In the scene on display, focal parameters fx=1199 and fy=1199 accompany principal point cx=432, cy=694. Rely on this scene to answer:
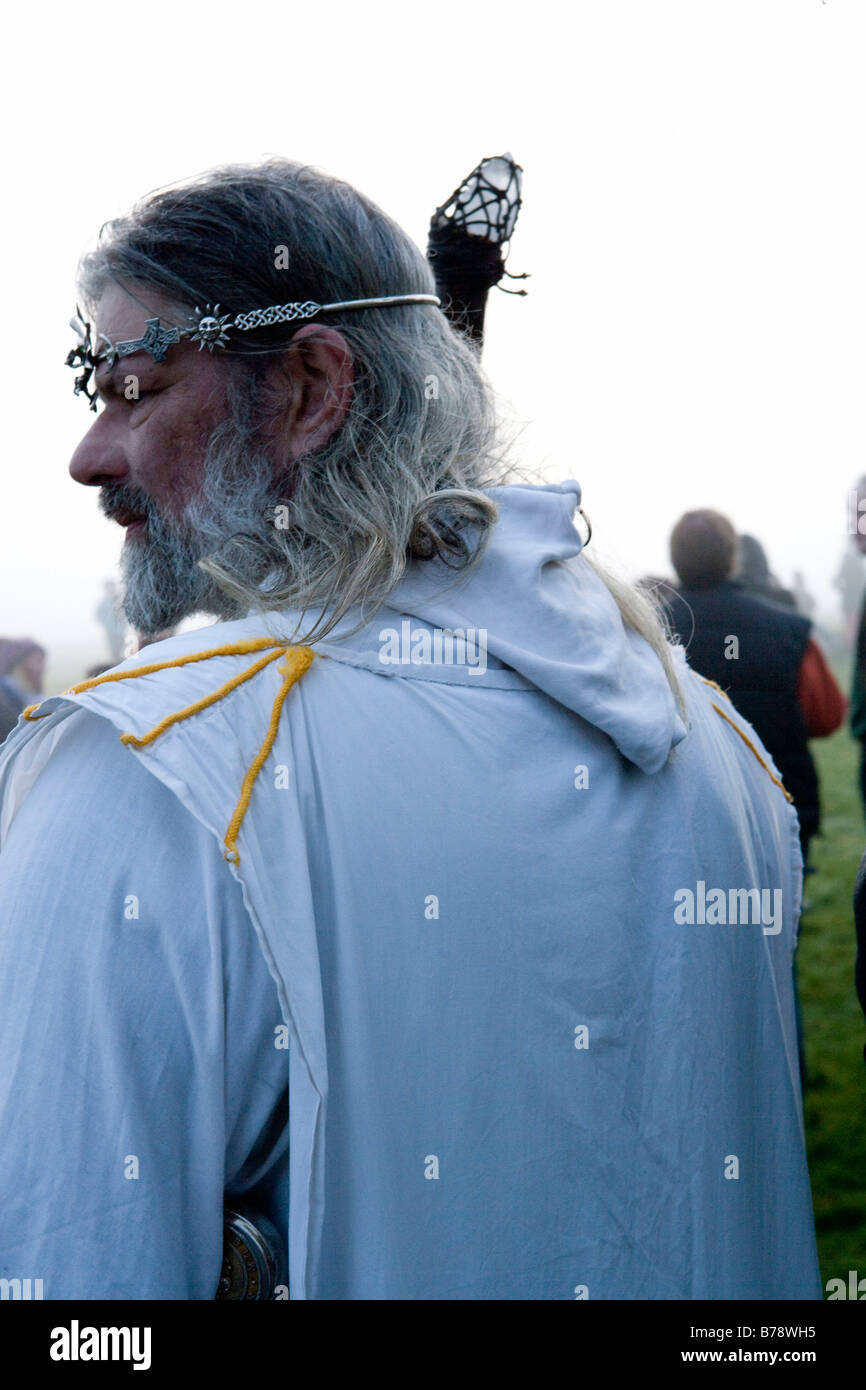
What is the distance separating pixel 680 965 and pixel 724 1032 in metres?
0.12

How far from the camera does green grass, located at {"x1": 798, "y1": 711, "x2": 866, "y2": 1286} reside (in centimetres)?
382

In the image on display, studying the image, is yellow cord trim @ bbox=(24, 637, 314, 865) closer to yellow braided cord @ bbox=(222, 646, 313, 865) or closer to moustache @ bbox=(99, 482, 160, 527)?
yellow braided cord @ bbox=(222, 646, 313, 865)

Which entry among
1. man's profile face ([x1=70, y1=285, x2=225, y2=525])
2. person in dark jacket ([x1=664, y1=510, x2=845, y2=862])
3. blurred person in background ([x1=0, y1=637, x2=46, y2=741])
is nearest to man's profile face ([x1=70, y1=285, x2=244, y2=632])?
man's profile face ([x1=70, y1=285, x2=225, y2=525])

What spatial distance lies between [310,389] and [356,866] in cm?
65

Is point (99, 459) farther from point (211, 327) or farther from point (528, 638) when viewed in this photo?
point (528, 638)

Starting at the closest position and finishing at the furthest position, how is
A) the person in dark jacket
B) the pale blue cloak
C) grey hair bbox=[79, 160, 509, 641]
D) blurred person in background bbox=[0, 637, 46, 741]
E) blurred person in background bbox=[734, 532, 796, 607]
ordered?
1. the pale blue cloak
2. grey hair bbox=[79, 160, 509, 641]
3. the person in dark jacket
4. blurred person in background bbox=[0, 637, 46, 741]
5. blurred person in background bbox=[734, 532, 796, 607]

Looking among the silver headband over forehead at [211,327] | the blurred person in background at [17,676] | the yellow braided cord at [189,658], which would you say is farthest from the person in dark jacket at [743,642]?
the yellow braided cord at [189,658]

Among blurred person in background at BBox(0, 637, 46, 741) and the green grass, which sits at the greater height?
blurred person in background at BBox(0, 637, 46, 741)

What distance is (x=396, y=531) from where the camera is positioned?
4.60 feet

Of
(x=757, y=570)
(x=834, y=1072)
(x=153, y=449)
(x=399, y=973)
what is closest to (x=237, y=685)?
(x=399, y=973)

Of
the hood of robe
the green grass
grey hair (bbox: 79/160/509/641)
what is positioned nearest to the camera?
the hood of robe

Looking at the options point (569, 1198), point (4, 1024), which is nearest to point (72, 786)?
point (4, 1024)

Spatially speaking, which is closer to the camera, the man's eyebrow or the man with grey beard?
the man with grey beard
